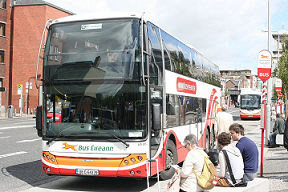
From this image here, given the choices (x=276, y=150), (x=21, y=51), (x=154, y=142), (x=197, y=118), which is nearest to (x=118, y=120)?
(x=154, y=142)

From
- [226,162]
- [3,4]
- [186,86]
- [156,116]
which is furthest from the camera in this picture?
[3,4]

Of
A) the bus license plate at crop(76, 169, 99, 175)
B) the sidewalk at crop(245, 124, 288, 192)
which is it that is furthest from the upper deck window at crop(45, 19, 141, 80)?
the sidewalk at crop(245, 124, 288, 192)

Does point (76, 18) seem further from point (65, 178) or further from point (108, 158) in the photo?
point (65, 178)

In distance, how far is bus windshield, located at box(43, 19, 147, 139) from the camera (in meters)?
7.61

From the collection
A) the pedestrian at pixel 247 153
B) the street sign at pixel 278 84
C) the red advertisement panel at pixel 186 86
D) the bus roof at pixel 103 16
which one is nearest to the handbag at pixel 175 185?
the pedestrian at pixel 247 153

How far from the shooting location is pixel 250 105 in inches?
1622

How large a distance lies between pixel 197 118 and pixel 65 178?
16.1 ft

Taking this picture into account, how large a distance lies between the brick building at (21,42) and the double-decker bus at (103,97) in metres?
39.3

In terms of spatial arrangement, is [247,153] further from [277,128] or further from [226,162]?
[277,128]

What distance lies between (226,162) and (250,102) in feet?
120

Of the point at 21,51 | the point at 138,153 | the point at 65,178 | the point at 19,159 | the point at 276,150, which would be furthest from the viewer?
the point at 21,51

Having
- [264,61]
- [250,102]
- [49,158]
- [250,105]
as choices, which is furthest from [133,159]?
[250,102]

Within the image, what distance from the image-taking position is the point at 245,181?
22.8 ft

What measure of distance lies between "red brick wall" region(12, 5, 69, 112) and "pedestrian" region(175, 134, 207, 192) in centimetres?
4251
